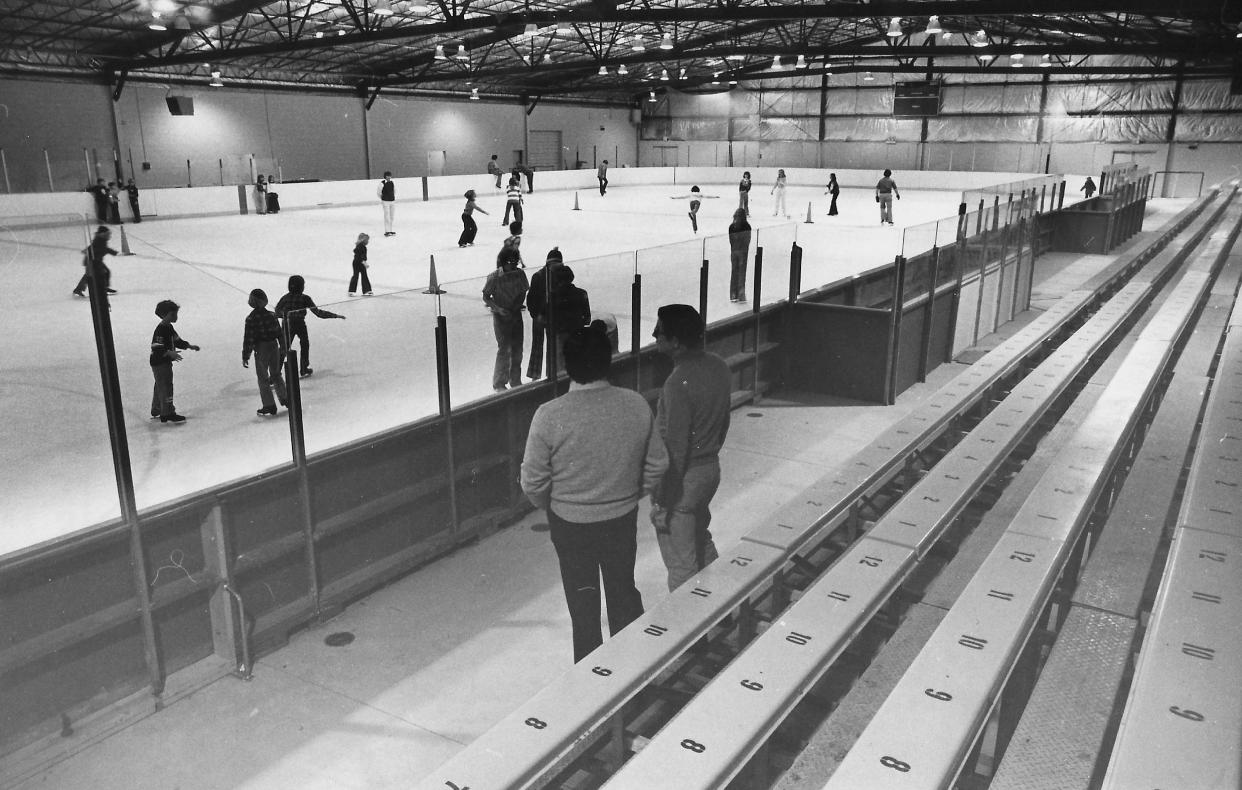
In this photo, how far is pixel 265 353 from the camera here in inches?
234

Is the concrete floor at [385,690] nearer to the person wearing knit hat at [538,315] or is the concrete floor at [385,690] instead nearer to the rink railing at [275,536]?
the rink railing at [275,536]

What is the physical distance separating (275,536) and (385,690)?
4.14 ft

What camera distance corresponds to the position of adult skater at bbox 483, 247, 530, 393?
22.3ft

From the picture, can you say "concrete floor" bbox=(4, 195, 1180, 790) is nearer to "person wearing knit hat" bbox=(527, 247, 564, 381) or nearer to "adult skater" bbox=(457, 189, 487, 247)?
"person wearing knit hat" bbox=(527, 247, 564, 381)

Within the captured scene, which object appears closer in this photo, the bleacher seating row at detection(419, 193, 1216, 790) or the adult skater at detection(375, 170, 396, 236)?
the bleacher seating row at detection(419, 193, 1216, 790)

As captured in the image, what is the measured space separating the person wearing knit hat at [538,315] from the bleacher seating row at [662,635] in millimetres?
2874

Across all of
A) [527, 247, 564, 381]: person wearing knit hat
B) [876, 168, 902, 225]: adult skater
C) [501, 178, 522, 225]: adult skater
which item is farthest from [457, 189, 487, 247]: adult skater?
[527, 247, 564, 381]: person wearing knit hat

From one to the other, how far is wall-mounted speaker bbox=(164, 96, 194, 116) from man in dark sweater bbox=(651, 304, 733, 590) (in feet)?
117

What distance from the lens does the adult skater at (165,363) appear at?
5836mm

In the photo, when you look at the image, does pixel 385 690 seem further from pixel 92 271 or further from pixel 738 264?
pixel 738 264

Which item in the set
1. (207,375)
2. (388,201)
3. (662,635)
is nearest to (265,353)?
(207,375)

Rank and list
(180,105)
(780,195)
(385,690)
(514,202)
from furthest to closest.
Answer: (180,105) < (780,195) < (514,202) < (385,690)

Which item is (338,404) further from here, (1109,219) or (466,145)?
(466,145)

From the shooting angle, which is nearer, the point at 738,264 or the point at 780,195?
the point at 738,264
